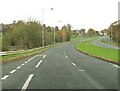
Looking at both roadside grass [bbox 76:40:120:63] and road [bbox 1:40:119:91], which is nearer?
road [bbox 1:40:119:91]

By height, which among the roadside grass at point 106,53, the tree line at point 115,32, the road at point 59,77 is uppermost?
the tree line at point 115,32

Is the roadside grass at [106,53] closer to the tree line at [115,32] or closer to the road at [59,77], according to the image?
the road at [59,77]

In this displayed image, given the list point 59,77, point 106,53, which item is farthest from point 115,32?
point 59,77

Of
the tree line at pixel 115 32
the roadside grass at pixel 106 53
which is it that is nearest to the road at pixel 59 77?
the roadside grass at pixel 106 53

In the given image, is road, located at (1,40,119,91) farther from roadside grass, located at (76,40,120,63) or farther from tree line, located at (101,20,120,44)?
tree line, located at (101,20,120,44)

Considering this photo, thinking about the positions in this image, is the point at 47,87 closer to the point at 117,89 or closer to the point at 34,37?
the point at 117,89

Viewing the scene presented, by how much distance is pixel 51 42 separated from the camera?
4183 inches

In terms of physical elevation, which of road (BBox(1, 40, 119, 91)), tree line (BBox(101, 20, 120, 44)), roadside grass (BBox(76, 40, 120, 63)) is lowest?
roadside grass (BBox(76, 40, 120, 63))

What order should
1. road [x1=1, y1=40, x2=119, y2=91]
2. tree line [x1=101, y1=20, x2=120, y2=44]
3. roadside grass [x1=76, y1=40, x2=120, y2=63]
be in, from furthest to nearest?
tree line [x1=101, y1=20, x2=120, y2=44]
roadside grass [x1=76, y1=40, x2=120, y2=63]
road [x1=1, y1=40, x2=119, y2=91]

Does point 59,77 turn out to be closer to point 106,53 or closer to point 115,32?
point 106,53

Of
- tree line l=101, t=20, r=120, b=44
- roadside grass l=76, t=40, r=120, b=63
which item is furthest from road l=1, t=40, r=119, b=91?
tree line l=101, t=20, r=120, b=44

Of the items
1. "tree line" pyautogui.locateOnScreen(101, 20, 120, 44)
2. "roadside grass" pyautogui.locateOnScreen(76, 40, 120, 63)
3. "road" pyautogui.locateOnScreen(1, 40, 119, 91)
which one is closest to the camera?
"road" pyautogui.locateOnScreen(1, 40, 119, 91)

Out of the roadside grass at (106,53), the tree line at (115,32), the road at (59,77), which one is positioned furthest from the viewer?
the tree line at (115,32)

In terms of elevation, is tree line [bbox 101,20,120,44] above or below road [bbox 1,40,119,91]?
above
